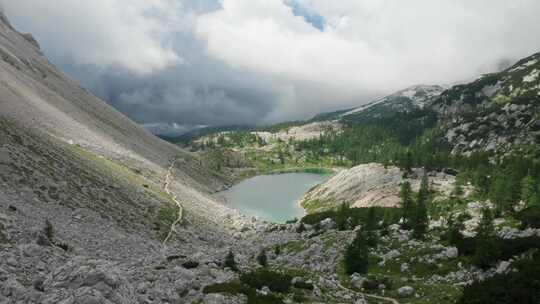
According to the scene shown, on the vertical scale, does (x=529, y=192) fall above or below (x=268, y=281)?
above

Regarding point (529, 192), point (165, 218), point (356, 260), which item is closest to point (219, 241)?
point (165, 218)

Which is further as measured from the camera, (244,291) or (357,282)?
(357,282)

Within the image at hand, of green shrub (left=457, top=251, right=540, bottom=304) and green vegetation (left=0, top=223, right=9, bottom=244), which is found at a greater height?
green shrub (left=457, top=251, right=540, bottom=304)

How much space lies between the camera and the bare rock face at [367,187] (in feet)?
429

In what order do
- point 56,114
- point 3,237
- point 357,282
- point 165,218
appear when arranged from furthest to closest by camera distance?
1. point 56,114
2. point 165,218
3. point 357,282
4. point 3,237

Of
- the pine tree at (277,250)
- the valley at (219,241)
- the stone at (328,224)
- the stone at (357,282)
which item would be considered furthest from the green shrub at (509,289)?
the stone at (328,224)

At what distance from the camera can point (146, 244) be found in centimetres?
6706

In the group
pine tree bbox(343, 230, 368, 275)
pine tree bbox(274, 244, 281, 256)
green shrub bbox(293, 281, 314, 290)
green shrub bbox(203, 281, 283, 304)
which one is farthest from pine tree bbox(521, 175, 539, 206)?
green shrub bbox(203, 281, 283, 304)

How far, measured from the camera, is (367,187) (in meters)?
150

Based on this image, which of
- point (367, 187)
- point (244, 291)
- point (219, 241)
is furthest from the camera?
point (367, 187)

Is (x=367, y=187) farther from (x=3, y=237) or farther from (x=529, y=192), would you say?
(x=3, y=237)

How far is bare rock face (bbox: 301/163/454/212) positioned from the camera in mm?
130875

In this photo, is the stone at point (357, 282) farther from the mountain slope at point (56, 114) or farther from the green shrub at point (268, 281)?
the mountain slope at point (56, 114)

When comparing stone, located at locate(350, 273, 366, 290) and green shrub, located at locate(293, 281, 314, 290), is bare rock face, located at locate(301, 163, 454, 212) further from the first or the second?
green shrub, located at locate(293, 281, 314, 290)
